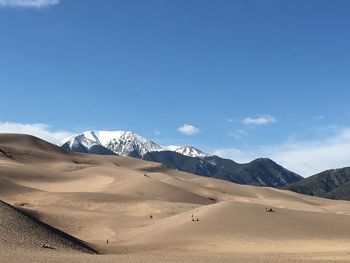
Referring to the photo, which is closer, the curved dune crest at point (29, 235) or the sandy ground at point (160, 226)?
the sandy ground at point (160, 226)

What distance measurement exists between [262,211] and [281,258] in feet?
59.6

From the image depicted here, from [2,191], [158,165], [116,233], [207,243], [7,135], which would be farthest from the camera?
[158,165]

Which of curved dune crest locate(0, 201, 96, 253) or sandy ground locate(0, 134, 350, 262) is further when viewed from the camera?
curved dune crest locate(0, 201, 96, 253)

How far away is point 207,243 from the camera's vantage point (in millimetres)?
35750

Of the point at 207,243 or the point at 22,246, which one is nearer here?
the point at 22,246

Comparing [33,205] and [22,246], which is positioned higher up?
[33,205]

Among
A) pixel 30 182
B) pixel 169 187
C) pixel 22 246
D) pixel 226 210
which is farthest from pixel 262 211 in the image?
pixel 30 182

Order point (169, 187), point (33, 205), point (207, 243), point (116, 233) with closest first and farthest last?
point (207, 243) → point (116, 233) → point (33, 205) → point (169, 187)

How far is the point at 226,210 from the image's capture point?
45.4m


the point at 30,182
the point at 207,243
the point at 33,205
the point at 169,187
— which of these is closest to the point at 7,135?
the point at 30,182

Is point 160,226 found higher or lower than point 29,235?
higher

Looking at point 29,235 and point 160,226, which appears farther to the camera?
point 160,226

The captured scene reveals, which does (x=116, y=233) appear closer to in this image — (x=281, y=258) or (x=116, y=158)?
(x=281, y=258)

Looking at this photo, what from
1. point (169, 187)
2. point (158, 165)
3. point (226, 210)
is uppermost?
point (158, 165)
